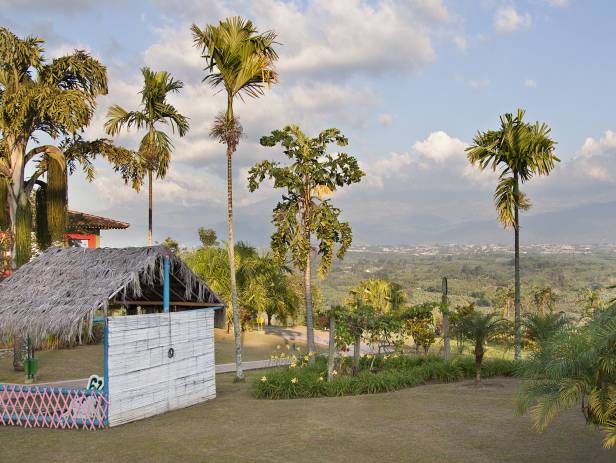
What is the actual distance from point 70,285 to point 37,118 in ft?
33.1

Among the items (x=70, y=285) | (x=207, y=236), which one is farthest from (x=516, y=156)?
(x=207, y=236)

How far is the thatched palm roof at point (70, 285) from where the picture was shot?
14008mm

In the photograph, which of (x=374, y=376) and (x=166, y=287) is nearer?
(x=166, y=287)

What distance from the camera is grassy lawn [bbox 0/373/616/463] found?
11.1 meters

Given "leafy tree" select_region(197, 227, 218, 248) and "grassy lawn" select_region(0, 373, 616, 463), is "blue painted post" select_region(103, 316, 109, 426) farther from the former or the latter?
"leafy tree" select_region(197, 227, 218, 248)

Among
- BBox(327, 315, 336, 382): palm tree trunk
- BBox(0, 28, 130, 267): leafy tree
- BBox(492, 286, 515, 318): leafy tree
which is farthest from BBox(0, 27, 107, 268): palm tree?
BBox(492, 286, 515, 318): leafy tree

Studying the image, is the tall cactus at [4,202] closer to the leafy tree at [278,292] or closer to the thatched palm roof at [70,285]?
the thatched palm roof at [70,285]

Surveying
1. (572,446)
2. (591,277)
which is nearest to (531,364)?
(572,446)

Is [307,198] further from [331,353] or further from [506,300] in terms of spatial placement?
[506,300]

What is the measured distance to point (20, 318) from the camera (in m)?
14.7

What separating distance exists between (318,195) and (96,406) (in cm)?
1267

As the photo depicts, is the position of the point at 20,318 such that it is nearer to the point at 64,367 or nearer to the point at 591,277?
the point at 64,367

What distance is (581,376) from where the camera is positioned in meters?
7.78

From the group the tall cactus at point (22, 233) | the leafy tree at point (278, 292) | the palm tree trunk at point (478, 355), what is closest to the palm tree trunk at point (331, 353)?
the palm tree trunk at point (478, 355)
